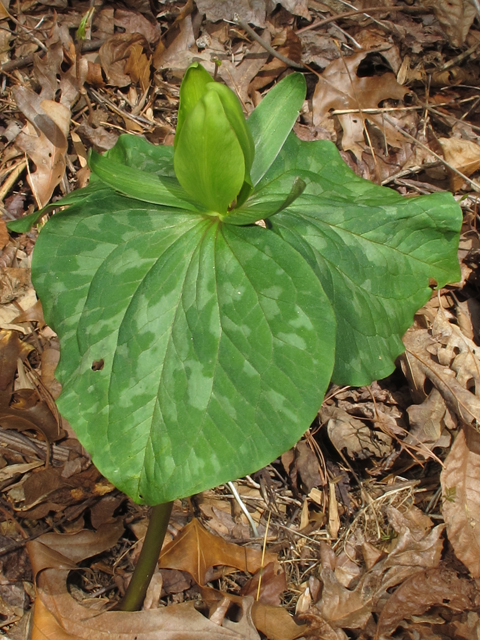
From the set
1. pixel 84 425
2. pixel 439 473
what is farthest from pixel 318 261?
pixel 439 473

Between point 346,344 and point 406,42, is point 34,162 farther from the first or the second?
point 406,42

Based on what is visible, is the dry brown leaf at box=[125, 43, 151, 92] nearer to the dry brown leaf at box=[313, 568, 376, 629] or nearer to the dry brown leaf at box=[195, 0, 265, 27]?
the dry brown leaf at box=[195, 0, 265, 27]

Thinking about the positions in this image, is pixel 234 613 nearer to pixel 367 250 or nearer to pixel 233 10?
pixel 367 250

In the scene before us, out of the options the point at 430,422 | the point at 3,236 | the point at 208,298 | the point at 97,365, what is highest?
the point at 208,298

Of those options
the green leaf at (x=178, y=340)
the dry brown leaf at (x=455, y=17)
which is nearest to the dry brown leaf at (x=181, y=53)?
the dry brown leaf at (x=455, y=17)

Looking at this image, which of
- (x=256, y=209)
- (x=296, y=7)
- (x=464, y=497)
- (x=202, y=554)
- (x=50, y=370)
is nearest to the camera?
(x=256, y=209)

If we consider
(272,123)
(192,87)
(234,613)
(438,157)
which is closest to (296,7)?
(438,157)
